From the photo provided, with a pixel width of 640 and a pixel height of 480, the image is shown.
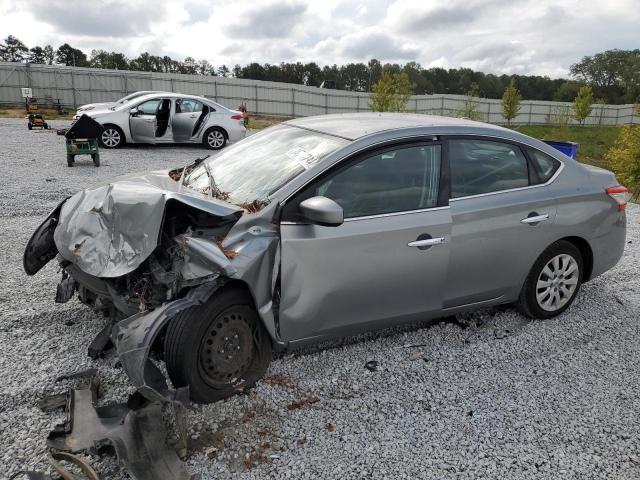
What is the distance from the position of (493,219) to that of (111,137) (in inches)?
481

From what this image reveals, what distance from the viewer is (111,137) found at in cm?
1360

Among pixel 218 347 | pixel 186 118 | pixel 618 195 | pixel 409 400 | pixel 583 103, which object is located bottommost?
pixel 409 400

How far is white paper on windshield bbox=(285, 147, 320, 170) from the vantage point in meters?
3.34

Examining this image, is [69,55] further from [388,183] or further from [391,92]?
[388,183]

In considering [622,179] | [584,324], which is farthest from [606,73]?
[584,324]

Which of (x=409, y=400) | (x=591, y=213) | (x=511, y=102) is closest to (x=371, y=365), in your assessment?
(x=409, y=400)

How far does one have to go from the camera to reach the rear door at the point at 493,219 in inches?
143

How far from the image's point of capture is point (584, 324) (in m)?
4.35

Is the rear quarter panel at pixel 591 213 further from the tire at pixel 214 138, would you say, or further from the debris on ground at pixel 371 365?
the tire at pixel 214 138

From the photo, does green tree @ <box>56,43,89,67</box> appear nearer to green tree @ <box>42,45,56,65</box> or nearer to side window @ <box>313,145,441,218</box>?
green tree @ <box>42,45,56,65</box>

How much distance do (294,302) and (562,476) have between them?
66.5 inches

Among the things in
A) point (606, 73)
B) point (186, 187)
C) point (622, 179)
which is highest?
point (606, 73)

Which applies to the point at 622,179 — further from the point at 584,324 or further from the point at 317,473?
the point at 317,473

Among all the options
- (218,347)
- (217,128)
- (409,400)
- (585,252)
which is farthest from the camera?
(217,128)
